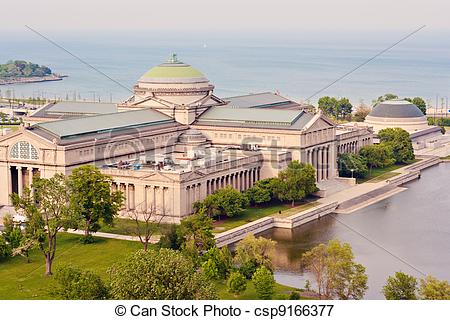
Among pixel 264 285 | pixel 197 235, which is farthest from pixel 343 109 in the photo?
pixel 264 285

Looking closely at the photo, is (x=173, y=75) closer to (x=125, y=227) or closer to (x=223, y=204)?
(x=223, y=204)

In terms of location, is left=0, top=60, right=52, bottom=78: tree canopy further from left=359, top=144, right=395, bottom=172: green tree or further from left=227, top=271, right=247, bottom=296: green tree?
left=227, top=271, right=247, bottom=296: green tree

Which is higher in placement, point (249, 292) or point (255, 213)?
point (255, 213)

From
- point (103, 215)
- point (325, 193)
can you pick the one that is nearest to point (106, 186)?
point (103, 215)

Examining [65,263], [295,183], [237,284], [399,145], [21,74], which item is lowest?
[65,263]

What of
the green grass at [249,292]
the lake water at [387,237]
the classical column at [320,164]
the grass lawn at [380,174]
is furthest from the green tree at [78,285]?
the grass lawn at [380,174]
